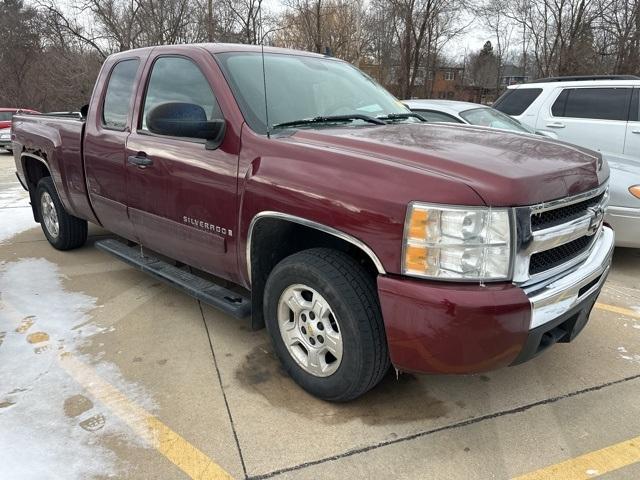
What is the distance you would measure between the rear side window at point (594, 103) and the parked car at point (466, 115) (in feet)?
3.79

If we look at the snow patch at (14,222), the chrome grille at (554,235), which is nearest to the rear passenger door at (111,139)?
the snow patch at (14,222)

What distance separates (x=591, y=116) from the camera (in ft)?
24.9

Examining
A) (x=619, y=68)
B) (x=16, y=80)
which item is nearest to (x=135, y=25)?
(x=16, y=80)

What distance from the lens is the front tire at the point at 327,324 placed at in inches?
99.0

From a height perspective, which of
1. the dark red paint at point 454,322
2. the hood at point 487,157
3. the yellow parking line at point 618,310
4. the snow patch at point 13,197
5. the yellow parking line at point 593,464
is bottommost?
the snow patch at point 13,197

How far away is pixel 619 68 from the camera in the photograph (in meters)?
23.1

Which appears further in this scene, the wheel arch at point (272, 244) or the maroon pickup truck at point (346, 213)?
the wheel arch at point (272, 244)

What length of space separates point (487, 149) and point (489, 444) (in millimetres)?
1475

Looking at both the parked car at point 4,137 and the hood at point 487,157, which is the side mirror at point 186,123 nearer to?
the hood at point 487,157

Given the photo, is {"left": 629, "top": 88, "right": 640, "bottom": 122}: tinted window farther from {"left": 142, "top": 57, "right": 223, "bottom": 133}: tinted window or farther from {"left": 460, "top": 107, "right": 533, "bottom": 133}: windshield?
{"left": 142, "top": 57, "right": 223, "bottom": 133}: tinted window

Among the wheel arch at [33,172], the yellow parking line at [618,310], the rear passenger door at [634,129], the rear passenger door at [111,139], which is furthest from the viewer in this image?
the rear passenger door at [634,129]

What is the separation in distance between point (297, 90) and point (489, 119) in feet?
14.1

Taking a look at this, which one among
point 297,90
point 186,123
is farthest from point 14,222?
point 297,90

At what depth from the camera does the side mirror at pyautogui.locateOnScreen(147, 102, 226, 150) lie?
2.97 metres
